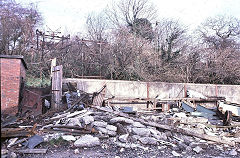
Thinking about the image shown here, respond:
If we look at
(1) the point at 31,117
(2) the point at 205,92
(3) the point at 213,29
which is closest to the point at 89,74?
(1) the point at 31,117

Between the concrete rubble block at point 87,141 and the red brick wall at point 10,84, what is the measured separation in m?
3.68

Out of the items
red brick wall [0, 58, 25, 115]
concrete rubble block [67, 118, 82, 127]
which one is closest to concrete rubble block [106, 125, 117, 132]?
concrete rubble block [67, 118, 82, 127]

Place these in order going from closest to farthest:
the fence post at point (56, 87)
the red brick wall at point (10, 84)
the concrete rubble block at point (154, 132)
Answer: the concrete rubble block at point (154, 132)
the red brick wall at point (10, 84)
the fence post at point (56, 87)

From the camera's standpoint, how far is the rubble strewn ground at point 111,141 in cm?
555

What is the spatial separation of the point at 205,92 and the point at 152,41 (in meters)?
7.03

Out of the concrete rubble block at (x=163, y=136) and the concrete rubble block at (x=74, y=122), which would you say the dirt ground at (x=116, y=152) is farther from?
the concrete rubble block at (x=74, y=122)

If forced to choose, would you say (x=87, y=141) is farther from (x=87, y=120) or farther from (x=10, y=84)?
(x=10, y=84)

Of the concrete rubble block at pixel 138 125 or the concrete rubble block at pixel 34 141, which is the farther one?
the concrete rubble block at pixel 138 125

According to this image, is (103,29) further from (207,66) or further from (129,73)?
(207,66)

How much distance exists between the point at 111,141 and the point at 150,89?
8.02 meters

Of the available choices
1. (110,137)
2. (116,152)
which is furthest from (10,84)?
(116,152)

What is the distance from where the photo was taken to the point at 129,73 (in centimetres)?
1520

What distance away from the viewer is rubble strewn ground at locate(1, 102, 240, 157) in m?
5.55

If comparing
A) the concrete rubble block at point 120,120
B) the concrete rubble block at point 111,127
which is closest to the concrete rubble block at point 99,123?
the concrete rubble block at point 111,127
